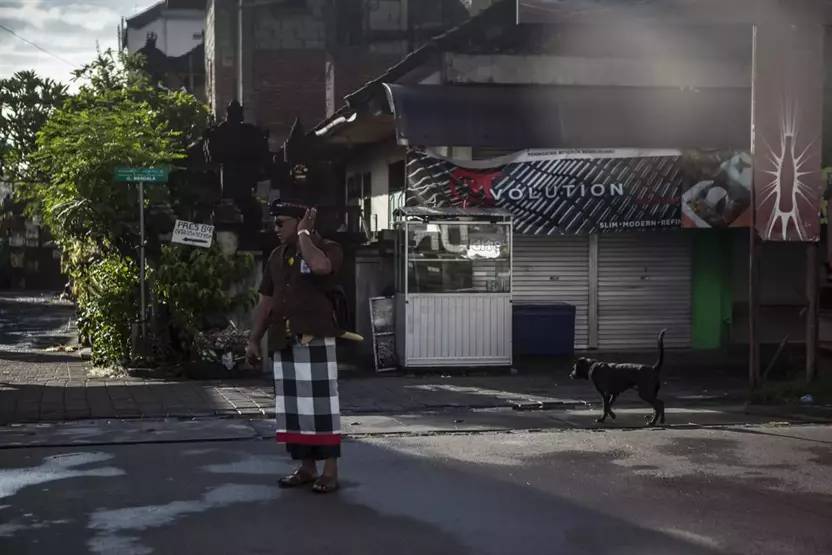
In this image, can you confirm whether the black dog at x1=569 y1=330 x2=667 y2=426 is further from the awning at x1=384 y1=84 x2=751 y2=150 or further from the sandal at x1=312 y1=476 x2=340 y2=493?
the awning at x1=384 y1=84 x2=751 y2=150

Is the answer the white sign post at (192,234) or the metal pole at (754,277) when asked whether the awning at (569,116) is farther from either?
the metal pole at (754,277)

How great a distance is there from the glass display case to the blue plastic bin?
3.14 feet

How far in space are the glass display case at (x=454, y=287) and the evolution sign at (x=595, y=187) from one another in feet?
3.94

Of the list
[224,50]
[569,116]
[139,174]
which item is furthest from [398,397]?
[224,50]

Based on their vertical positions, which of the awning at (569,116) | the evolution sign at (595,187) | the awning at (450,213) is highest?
the awning at (569,116)

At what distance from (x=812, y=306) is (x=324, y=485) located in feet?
24.5

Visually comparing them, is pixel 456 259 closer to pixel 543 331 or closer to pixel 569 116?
pixel 543 331

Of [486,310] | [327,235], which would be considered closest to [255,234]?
[327,235]

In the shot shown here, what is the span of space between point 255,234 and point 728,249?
308 inches

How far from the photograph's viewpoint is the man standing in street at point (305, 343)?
7.56 metres

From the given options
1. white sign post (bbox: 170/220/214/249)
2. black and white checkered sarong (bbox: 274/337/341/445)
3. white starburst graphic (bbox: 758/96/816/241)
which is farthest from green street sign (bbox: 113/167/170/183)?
black and white checkered sarong (bbox: 274/337/341/445)

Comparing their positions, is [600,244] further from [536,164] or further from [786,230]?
[786,230]

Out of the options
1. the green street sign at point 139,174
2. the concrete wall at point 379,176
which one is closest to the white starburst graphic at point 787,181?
the green street sign at point 139,174

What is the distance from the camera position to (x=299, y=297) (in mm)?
7570
